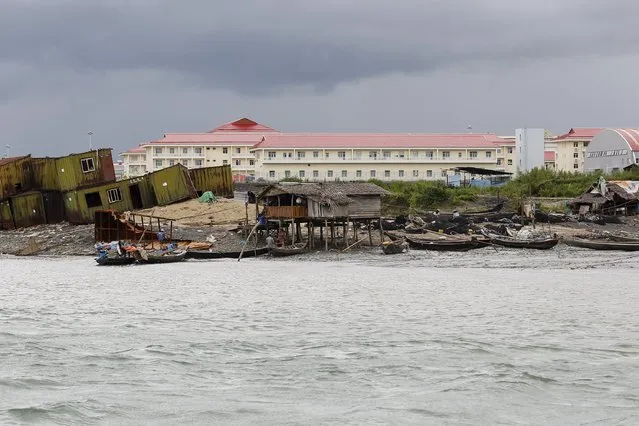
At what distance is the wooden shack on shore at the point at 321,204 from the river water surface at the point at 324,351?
41.7 ft

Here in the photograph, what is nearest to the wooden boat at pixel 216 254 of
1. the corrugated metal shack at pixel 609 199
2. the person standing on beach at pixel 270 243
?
the person standing on beach at pixel 270 243

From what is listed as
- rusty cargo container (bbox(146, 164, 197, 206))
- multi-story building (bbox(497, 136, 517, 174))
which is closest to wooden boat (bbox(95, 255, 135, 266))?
rusty cargo container (bbox(146, 164, 197, 206))

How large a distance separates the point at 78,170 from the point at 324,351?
45.0m

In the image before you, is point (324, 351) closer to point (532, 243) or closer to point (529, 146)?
point (532, 243)

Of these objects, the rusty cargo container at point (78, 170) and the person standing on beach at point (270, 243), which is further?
the rusty cargo container at point (78, 170)

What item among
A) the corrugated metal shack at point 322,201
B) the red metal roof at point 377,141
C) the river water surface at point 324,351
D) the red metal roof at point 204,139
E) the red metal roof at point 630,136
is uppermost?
the red metal roof at point 204,139

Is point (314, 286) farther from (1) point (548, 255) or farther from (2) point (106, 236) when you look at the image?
(2) point (106, 236)

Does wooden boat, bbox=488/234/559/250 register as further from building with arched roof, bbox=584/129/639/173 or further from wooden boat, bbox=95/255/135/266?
building with arched roof, bbox=584/129/639/173

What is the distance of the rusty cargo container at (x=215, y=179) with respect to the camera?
200ft

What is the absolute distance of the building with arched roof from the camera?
78.5m

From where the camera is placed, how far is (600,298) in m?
25.8

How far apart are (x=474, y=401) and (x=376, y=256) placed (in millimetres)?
31455

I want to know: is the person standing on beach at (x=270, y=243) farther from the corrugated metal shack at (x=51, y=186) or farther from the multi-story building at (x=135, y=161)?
the multi-story building at (x=135, y=161)

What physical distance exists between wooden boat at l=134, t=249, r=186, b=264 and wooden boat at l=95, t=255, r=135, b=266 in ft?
1.55
